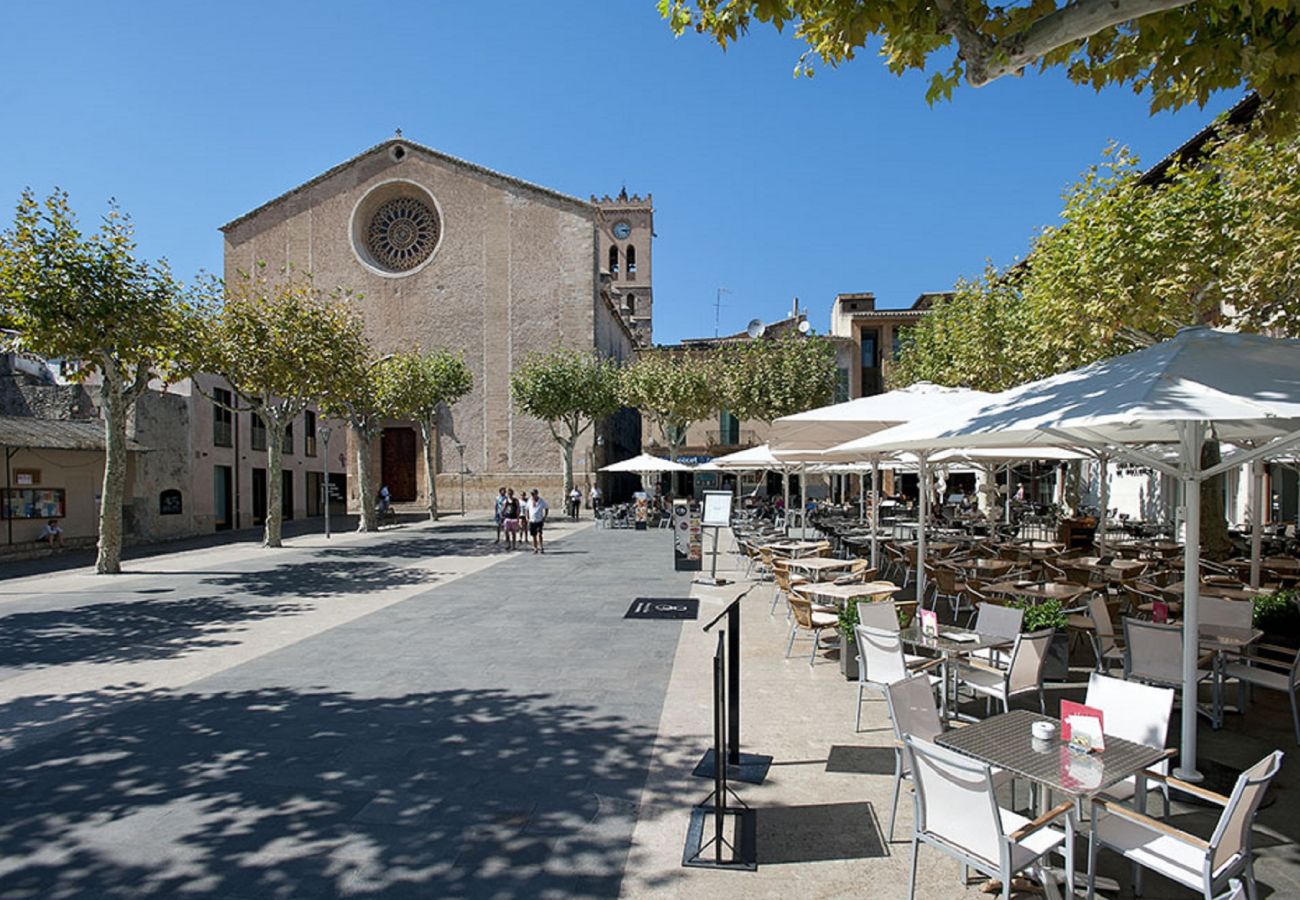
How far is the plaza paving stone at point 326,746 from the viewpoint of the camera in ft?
12.1

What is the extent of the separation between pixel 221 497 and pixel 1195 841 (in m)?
28.8

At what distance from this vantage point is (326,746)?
Answer: 17.1 ft

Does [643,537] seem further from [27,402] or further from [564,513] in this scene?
[27,402]

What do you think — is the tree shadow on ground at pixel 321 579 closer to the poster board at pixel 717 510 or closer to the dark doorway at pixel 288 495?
the poster board at pixel 717 510

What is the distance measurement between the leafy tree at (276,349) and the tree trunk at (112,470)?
2.35 metres

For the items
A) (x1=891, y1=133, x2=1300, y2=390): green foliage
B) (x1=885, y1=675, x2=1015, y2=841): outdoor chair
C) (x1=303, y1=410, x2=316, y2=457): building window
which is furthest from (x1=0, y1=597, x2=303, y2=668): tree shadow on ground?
(x1=303, y1=410, x2=316, y2=457): building window

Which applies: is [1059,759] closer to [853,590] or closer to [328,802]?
[328,802]

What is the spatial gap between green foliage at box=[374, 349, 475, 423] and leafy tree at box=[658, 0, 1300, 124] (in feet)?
72.4

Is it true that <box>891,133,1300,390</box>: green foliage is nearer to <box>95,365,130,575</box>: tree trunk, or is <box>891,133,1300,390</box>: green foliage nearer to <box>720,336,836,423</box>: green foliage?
<box>720,336,836,423</box>: green foliage

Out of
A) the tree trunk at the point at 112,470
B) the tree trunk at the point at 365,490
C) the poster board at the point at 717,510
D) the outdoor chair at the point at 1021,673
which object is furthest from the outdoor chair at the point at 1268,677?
the tree trunk at the point at 365,490

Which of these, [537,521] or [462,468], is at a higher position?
[462,468]

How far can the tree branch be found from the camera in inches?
162

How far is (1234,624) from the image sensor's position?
6.09m

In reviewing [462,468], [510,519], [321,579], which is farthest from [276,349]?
[462,468]
